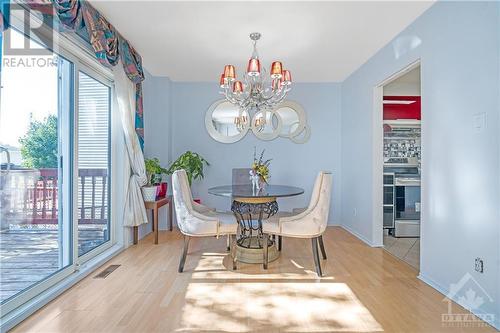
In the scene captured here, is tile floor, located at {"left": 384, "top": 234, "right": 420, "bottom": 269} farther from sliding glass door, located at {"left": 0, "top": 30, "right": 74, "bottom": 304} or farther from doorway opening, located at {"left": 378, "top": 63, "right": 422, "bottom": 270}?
sliding glass door, located at {"left": 0, "top": 30, "right": 74, "bottom": 304}

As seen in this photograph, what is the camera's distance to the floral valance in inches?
82.2

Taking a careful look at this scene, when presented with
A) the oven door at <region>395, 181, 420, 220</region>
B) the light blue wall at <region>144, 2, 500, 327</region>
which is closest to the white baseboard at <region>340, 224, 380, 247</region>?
the light blue wall at <region>144, 2, 500, 327</region>

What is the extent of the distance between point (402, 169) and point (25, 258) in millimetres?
4791

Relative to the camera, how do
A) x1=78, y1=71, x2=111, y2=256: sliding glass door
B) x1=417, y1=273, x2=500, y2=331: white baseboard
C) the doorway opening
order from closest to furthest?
x1=417, y1=273, x2=500, y2=331: white baseboard, x1=78, y1=71, x2=111, y2=256: sliding glass door, the doorway opening

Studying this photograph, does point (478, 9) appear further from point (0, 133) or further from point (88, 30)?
point (0, 133)

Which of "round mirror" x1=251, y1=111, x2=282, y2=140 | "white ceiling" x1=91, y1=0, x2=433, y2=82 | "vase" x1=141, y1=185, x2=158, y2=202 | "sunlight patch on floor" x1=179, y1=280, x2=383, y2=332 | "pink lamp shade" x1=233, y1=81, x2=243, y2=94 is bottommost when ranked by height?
"sunlight patch on floor" x1=179, y1=280, x2=383, y2=332

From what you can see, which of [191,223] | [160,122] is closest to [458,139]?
[191,223]

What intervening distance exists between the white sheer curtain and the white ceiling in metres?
0.50

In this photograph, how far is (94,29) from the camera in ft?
8.34

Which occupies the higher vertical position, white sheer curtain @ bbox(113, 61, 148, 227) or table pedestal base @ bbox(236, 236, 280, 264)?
white sheer curtain @ bbox(113, 61, 148, 227)

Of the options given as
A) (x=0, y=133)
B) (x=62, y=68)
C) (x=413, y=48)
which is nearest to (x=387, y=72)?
(x=413, y=48)

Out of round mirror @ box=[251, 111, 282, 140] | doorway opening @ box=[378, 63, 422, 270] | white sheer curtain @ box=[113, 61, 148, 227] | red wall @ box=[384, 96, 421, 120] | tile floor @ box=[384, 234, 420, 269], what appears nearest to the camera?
tile floor @ box=[384, 234, 420, 269]

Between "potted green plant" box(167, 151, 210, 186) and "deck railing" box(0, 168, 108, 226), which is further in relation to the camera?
"potted green plant" box(167, 151, 210, 186)

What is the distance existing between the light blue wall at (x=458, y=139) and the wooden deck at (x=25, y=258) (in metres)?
3.32
